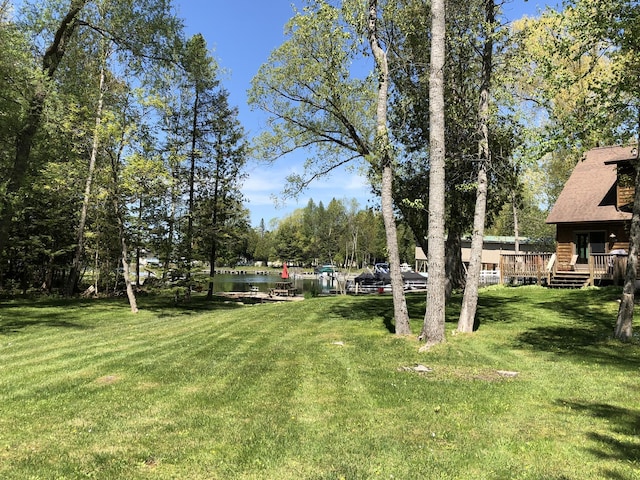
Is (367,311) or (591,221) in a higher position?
(591,221)

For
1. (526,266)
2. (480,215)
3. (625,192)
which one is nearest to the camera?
(480,215)

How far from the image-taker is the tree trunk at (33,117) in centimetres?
1442

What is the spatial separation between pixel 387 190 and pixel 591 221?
662 inches

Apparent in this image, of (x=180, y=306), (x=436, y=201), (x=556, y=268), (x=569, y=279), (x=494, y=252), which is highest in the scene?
(x=494, y=252)

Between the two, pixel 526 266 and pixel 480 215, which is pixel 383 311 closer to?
pixel 480 215

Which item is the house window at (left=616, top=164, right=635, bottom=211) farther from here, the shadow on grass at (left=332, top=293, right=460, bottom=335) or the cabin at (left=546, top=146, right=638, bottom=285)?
the shadow on grass at (left=332, top=293, right=460, bottom=335)

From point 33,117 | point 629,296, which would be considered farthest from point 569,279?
point 33,117

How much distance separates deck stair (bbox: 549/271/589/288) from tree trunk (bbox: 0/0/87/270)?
22.5 metres

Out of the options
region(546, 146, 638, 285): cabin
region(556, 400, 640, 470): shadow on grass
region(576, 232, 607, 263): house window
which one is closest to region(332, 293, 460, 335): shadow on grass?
region(556, 400, 640, 470): shadow on grass

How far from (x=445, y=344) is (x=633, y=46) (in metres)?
7.14

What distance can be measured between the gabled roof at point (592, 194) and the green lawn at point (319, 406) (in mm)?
14435

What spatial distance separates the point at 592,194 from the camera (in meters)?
24.5

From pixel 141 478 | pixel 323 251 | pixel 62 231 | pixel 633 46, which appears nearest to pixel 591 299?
pixel 633 46

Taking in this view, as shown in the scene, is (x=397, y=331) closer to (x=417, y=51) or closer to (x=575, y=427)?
(x=575, y=427)
